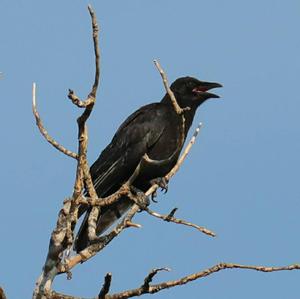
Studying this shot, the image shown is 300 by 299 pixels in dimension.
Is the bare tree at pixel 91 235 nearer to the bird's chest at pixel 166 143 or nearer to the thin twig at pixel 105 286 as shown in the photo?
the thin twig at pixel 105 286

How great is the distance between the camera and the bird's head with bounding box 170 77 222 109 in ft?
34.6

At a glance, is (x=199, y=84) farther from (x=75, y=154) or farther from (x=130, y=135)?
(x=75, y=154)

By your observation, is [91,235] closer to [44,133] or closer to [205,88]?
[44,133]

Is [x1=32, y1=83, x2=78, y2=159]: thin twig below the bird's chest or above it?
below

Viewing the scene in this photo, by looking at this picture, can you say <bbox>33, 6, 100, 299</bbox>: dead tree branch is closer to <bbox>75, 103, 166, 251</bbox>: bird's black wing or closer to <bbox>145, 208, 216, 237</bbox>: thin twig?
<bbox>145, 208, 216, 237</bbox>: thin twig

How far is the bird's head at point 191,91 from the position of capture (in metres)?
10.6

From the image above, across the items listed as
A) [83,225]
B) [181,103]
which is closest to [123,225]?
[83,225]

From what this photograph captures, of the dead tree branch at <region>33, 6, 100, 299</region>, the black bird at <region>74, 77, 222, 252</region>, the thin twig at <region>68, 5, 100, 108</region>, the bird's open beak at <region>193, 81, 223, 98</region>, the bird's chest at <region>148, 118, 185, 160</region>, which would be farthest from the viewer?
the bird's open beak at <region>193, 81, 223, 98</region>

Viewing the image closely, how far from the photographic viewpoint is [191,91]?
35.0 feet

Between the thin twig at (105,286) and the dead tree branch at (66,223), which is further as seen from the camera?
the dead tree branch at (66,223)

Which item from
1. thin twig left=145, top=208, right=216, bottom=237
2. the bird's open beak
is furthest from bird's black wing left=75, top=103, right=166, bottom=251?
thin twig left=145, top=208, right=216, bottom=237

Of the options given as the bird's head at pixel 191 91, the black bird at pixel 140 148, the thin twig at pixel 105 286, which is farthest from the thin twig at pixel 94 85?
the bird's head at pixel 191 91

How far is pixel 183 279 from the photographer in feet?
18.0

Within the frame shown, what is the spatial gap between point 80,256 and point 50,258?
12.6 inches
